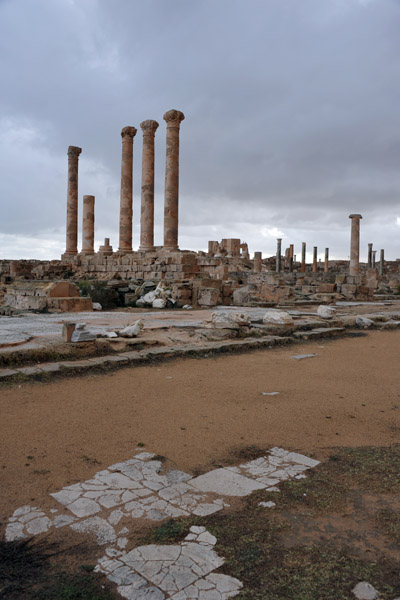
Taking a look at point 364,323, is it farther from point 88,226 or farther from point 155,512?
point 88,226

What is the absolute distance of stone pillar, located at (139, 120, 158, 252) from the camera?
24.2 m

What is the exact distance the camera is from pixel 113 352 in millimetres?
7543

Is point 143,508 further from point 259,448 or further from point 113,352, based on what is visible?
point 113,352

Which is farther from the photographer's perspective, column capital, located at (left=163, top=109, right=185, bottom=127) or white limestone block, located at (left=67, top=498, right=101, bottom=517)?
column capital, located at (left=163, top=109, right=185, bottom=127)

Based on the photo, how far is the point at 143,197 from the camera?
2459 cm

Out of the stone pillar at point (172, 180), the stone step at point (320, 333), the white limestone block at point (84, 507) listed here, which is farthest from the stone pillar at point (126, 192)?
the white limestone block at point (84, 507)

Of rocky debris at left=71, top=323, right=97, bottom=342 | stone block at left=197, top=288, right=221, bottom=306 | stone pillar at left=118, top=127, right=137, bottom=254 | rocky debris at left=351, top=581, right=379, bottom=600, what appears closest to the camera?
rocky debris at left=351, top=581, right=379, bottom=600

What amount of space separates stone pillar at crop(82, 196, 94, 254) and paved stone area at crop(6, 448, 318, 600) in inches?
1035

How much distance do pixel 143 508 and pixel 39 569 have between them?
716 mm

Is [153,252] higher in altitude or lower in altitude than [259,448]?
higher

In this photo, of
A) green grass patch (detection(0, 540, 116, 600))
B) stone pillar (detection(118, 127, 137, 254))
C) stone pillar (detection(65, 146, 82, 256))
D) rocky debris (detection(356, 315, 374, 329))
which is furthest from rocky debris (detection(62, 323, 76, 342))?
stone pillar (detection(65, 146, 82, 256))

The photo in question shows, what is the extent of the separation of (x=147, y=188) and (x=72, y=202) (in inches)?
281

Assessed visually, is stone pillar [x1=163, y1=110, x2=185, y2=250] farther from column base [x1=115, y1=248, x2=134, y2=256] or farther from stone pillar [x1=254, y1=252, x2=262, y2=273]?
stone pillar [x1=254, y1=252, x2=262, y2=273]

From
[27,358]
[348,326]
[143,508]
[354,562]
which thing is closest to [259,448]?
[143,508]
